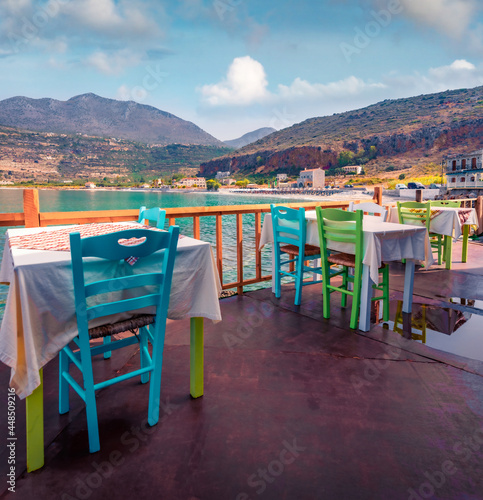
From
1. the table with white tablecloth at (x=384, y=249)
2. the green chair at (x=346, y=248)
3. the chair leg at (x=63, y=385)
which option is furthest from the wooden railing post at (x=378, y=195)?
the chair leg at (x=63, y=385)

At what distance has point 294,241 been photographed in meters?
3.18

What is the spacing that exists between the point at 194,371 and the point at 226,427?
33 cm

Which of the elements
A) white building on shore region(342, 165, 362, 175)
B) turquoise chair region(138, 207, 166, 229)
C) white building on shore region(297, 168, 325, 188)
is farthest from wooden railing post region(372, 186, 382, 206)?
white building on shore region(297, 168, 325, 188)

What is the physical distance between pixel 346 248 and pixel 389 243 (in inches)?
13.0

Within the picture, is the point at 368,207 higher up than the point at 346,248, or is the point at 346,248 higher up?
the point at 368,207

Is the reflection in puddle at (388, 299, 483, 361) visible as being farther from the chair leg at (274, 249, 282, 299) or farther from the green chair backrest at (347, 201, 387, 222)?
the green chair backrest at (347, 201, 387, 222)

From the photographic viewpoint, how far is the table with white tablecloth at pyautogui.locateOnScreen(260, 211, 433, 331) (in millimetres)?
2471

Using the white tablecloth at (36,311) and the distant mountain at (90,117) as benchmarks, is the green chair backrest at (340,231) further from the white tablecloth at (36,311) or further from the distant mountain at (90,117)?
the distant mountain at (90,117)

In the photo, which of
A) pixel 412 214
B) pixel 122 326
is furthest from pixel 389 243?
pixel 412 214

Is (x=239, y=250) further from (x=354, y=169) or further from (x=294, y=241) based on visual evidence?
(x=354, y=169)

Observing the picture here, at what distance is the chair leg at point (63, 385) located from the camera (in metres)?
1.55

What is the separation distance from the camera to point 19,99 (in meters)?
64.8

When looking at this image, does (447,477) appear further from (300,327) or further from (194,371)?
(300,327)

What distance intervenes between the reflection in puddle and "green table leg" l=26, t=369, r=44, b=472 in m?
2.34
